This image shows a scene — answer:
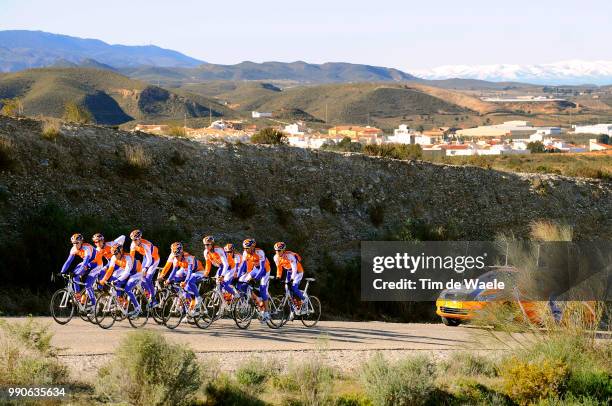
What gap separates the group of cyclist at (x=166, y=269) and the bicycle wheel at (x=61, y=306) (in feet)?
0.80

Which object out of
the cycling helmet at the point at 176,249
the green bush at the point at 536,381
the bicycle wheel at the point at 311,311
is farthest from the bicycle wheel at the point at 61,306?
the green bush at the point at 536,381

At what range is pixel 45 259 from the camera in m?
19.7

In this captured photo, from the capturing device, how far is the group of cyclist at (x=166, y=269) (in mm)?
14141

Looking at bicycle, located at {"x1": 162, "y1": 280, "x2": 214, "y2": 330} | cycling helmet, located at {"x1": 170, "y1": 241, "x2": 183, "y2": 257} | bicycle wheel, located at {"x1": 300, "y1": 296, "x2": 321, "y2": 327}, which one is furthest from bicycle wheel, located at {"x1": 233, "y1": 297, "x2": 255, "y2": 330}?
cycling helmet, located at {"x1": 170, "y1": 241, "x2": 183, "y2": 257}

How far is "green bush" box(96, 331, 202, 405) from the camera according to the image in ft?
32.1

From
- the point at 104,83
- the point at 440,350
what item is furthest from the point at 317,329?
the point at 104,83

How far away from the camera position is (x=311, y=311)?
50.5ft

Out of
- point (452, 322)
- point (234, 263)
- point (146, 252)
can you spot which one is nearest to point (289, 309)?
point (234, 263)

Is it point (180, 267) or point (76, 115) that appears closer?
point (180, 267)

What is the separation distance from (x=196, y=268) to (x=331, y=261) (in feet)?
38.0

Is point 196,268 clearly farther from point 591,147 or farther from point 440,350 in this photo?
point 591,147

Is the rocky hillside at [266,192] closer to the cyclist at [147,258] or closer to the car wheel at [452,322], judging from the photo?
the cyclist at [147,258]

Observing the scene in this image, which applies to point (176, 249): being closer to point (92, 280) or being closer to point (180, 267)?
point (180, 267)

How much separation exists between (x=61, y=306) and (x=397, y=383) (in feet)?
23.1
